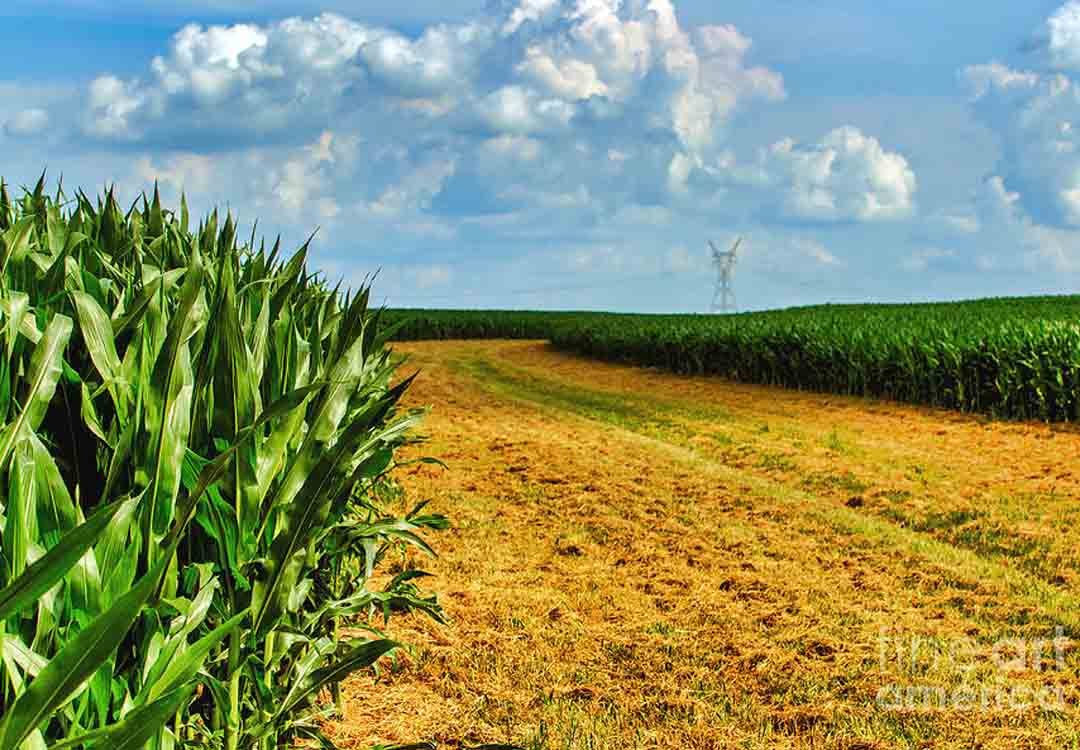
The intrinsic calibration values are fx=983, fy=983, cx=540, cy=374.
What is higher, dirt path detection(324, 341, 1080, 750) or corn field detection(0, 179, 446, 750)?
corn field detection(0, 179, 446, 750)

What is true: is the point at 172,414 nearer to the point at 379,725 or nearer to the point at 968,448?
the point at 379,725

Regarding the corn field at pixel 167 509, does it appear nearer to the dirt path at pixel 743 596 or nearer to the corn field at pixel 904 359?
the dirt path at pixel 743 596

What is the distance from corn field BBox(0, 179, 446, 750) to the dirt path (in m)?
1.00

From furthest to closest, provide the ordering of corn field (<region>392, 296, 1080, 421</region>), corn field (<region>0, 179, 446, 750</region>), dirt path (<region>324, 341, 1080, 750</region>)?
1. corn field (<region>392, 296, 1080, 421</region>)
2. dirt path (<region>324, 341, 1080, 750</region>)
3. corn field (<region>0, 179, 446, 750</region>)

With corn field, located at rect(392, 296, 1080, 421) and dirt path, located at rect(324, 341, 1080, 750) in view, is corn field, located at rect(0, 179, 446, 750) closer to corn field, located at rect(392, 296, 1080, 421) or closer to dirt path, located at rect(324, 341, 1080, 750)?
dirt path, located at rect(324, 341, 1080, 750)

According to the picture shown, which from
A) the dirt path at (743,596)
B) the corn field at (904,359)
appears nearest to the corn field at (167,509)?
the dirt path at (743,596)

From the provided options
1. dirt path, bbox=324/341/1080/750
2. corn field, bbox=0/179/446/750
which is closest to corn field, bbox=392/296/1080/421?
dirt path, bbox=324/341/1080/750

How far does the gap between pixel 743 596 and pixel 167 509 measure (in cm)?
460

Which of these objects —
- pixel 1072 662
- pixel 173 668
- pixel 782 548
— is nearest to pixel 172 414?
pixel 173 668

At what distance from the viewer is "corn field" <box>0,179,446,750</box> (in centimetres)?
201

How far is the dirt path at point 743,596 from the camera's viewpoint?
454cm

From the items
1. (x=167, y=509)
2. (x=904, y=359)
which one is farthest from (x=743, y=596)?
(x=904, y=359)

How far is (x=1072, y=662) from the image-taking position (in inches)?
210

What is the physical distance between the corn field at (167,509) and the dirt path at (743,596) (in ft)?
3.27
